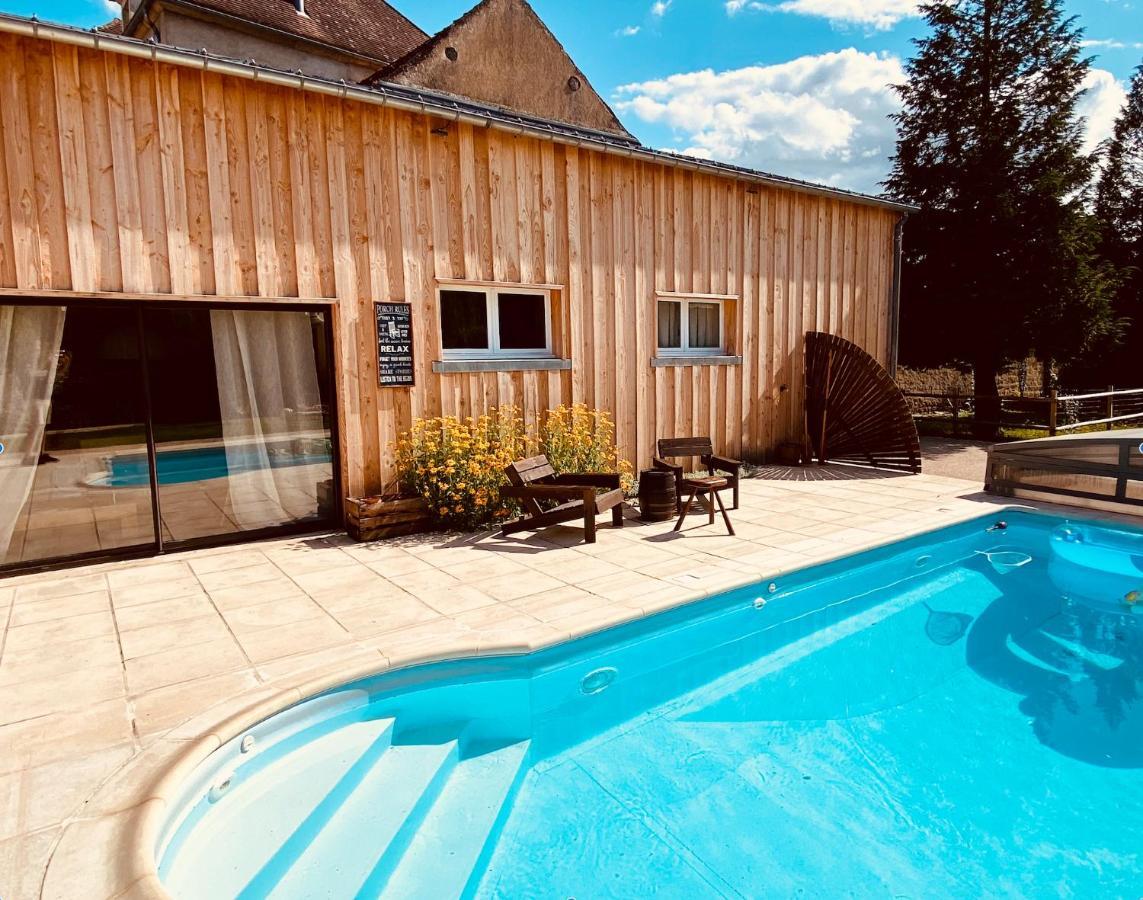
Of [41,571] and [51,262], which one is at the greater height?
[51,262]

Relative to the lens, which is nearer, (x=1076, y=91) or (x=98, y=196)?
(x=98, y=196)

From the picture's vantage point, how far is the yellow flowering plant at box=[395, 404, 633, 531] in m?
6.44

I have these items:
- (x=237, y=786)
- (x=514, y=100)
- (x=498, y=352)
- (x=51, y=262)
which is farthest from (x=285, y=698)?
(x=514, y=100)

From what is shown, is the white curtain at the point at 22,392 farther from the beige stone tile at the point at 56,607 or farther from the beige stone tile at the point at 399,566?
the beige stone tile at the point at 399,566

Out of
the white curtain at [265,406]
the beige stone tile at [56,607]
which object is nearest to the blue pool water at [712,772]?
the beige stone tile at [56,607]

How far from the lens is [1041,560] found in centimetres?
636

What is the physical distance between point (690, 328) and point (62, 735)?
7877mm

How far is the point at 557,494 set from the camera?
6.09m

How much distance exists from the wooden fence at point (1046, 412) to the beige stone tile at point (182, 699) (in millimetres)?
13364

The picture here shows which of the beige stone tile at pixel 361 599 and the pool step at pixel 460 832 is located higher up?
the beige stone tile at pixel 361 599

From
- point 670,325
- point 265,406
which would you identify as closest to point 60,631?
point 265,406

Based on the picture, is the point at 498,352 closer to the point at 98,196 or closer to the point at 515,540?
the point at 515,540

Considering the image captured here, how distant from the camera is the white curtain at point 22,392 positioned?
16.5ft

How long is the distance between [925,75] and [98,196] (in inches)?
638
